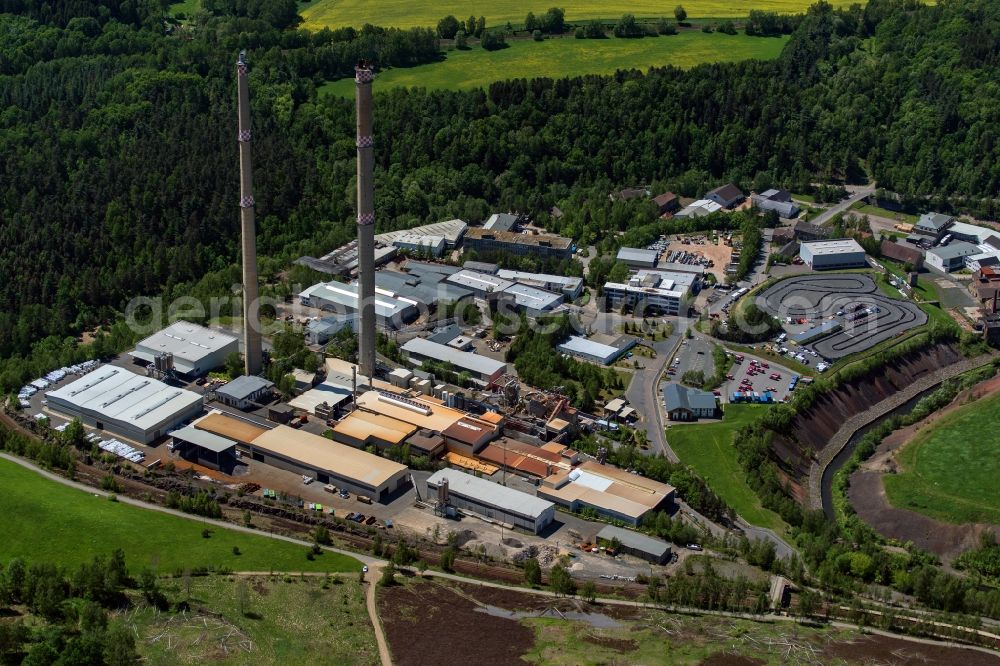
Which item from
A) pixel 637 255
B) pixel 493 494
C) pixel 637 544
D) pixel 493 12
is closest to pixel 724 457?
pixel 637 544

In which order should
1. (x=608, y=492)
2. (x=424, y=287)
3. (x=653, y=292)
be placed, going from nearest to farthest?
(x=608, y=492)
(x=653, y=292)
(x=424, y=287)

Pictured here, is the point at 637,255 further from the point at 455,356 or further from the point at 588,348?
the point at 455,356

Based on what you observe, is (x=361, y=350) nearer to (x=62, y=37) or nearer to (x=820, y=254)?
(x=820, y=254)

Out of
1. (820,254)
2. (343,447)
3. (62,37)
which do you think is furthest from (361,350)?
(62,37)

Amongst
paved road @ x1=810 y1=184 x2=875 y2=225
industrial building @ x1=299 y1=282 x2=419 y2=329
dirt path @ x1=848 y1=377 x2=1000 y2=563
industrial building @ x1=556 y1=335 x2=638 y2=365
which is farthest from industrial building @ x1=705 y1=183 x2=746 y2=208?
dirt path @ x1=848 y1=377 x2=1000 y2=563

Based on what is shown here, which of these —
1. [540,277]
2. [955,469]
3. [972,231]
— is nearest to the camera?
[955,469]

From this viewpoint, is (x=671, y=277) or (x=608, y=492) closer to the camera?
(x=608, y=492)

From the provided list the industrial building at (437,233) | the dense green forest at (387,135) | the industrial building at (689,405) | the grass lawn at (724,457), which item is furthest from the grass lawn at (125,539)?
the industrial building at (437,233)
